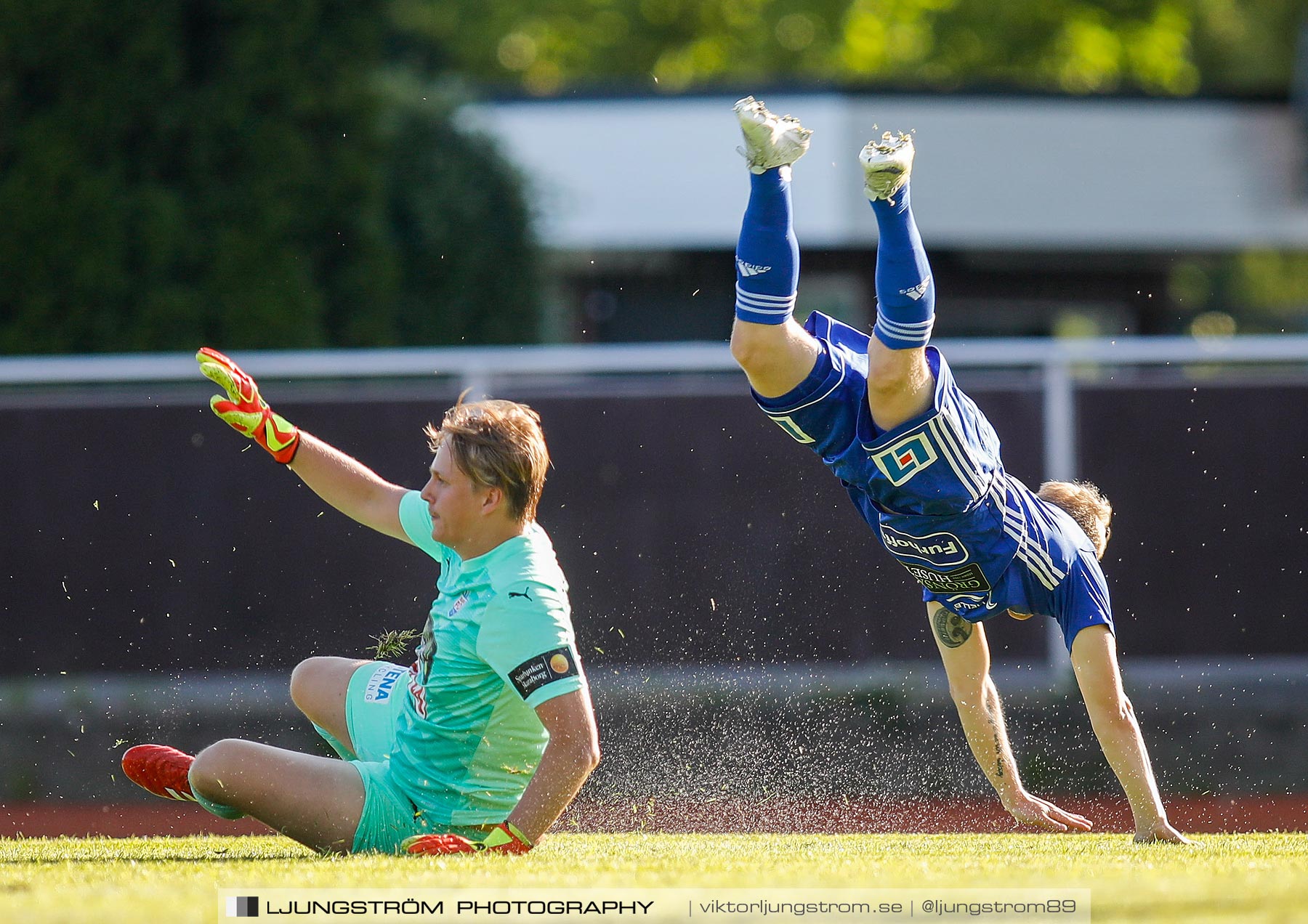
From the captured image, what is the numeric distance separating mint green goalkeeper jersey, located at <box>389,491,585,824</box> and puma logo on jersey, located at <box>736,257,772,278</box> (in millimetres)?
927

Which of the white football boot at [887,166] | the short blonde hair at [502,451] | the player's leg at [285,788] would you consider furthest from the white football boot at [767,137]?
the player's leg at [285,788]

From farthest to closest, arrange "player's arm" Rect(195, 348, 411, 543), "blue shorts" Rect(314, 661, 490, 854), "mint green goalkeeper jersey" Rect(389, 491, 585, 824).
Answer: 1. "player's arm" Rect(195, 348, 411, 543)
2. "blue shorts" Rect(314, 661, 490, 854)
3. "mint green goalkeeper jersey" Rect(389, 491, 585, 824)

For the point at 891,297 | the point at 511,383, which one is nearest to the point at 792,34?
the point at 511,383

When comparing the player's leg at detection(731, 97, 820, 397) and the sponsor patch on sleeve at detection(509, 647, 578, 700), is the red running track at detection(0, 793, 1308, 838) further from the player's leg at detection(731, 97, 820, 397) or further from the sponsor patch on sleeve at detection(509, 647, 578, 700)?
the player's leg at detection(731, 97, 820, 397)

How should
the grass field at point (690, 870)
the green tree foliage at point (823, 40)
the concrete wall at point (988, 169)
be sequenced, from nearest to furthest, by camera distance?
the grass field at point (690, 870) < the concrete wall at point (988, 169) < the green tree foliage at point (823, 40)

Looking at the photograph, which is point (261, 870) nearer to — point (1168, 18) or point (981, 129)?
point (981, 129)

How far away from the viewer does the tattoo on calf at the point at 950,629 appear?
5.37 meters

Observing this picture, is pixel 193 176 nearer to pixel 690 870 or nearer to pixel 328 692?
pixel 328 692

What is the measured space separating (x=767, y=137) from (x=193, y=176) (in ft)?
26.7

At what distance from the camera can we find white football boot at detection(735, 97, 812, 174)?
4.21 metres

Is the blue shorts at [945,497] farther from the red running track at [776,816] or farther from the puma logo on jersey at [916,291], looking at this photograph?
the red running track at [776,816]

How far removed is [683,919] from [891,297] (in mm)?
1875

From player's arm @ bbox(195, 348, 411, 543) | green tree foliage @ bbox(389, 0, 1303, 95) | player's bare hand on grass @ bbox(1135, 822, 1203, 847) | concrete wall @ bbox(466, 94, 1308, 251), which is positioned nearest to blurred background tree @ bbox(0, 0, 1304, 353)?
concrete wall @ bbox(466, 94, 1308, 251)

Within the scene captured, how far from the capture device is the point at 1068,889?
11.0 feet
